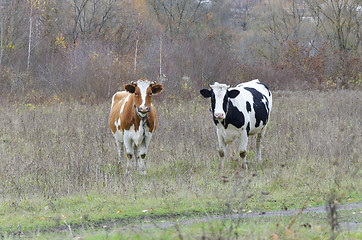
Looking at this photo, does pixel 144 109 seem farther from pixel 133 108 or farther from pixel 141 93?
pixel 133 108

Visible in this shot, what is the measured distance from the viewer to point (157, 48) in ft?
91.2

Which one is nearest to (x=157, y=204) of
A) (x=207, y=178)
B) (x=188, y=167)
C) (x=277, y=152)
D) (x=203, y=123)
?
(x=207, y=178)

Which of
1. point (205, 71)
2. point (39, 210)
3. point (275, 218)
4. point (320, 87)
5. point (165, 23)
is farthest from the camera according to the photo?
point (165, 23)

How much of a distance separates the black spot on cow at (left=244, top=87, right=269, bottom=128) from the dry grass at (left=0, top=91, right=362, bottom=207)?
0.89 meters

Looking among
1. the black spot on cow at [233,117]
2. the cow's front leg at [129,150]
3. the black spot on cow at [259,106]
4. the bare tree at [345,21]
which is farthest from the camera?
the bare tree at [345,21]

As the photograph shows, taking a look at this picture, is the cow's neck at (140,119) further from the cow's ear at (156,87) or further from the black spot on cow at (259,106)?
the black spot on cow at (259,106)

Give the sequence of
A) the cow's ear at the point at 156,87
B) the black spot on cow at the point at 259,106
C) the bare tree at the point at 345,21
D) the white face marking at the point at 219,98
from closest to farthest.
→ the white face marking at the point at 219,98
the cow's ear at the point at 156,87
the black spot on cow at the point at 259,106
the bare tree at the point at 345,21

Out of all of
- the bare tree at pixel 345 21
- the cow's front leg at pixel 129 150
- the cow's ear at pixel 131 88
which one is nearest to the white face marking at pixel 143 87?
the cow's ear at pixel 131 88

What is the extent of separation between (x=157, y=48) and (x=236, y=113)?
18.2m

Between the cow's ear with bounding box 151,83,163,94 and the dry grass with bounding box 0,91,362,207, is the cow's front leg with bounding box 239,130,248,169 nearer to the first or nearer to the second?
the dry grass with bounding box 0,91,362,207

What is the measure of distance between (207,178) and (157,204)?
6.15 feet

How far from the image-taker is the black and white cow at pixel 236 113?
32.6 ft

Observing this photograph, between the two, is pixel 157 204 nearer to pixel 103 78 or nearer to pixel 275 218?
pixel 275 218

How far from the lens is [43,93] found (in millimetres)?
22969
